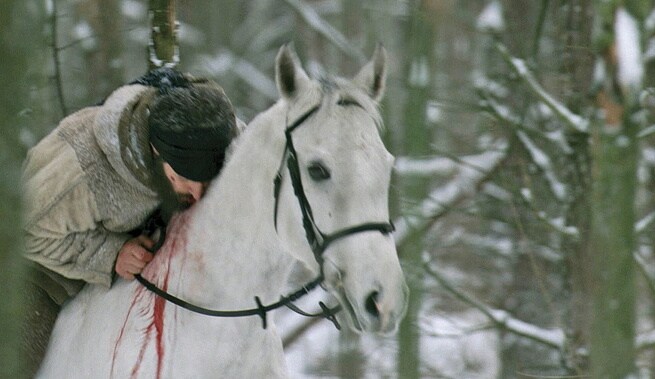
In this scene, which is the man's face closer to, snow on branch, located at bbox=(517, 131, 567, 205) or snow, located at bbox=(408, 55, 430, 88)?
snow, located at bbox=(408, 55, 430, 88)

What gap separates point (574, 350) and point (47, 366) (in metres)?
3.77

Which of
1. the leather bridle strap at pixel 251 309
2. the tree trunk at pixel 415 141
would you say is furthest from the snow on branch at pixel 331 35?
the leather bridle strap at pixel 251 309

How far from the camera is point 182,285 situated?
154 inches

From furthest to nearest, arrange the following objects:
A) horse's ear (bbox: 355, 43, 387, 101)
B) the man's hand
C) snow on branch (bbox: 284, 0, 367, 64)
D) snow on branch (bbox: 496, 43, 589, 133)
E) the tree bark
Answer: snow on branch (bbox: 284, 0, 367, 64) < snow on branch (bbox: 496, 43, 589, 133) < the tree bark < the man's hand < horse's ear (bbox: 355, 43, 387, 101)

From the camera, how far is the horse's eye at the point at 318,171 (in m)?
3.45

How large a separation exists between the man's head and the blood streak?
12cm

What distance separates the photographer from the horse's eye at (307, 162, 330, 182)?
136 inches

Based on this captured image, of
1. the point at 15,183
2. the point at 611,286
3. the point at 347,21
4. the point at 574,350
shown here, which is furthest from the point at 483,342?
the point at 15,183

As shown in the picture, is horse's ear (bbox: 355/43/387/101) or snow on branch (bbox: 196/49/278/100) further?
snow on branch (bbox: 196/49/278/100)

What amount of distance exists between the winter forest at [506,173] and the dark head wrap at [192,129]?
1.30 feet

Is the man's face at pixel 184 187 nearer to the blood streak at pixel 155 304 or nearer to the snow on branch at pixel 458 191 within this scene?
the blood streak at pixel 155 304

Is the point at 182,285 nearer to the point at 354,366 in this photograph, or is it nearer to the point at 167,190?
the point at 167,190

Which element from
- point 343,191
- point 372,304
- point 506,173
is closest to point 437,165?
point 506,173

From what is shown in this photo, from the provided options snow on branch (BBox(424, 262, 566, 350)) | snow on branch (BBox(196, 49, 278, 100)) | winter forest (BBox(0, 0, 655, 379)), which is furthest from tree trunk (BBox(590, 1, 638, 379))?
snow on branch (BBox(196, 49, 278, 100))
